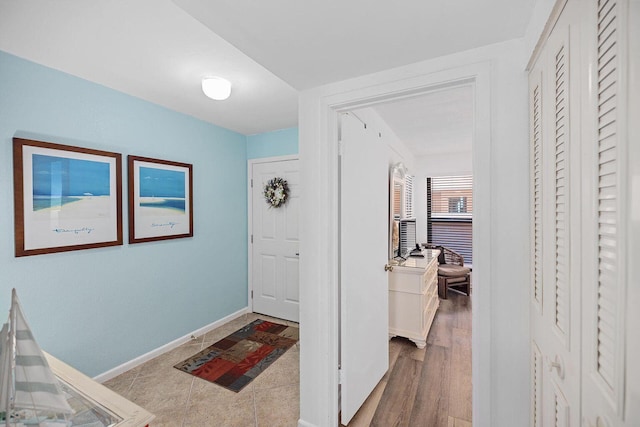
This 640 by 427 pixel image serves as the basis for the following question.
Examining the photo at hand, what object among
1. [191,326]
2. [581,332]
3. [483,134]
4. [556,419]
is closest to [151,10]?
[483,134]

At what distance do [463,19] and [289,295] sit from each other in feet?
10.6

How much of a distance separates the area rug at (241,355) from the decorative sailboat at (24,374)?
65.8 inches

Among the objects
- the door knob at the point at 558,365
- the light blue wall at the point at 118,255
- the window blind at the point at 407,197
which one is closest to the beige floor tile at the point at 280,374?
the light blue wall at the point at 118,255

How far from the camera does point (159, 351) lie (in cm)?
269

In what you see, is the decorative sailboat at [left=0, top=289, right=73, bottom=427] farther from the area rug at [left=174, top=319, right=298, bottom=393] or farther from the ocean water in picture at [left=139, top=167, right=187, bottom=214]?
the ocean water in picture at [left=139, top=167, right=187, bottom=214]

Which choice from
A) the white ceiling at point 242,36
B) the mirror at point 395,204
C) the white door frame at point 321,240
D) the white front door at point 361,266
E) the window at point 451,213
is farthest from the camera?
the window at point 451,213

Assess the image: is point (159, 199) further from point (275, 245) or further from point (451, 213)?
point (451, 213)

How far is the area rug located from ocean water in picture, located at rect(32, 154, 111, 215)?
1.62 meters

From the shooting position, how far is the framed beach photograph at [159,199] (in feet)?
8.20

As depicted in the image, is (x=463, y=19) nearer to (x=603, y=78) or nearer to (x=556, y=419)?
(x=603, y=78)

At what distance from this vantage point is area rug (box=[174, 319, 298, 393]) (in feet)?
7.76

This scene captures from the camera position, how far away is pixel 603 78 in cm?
56

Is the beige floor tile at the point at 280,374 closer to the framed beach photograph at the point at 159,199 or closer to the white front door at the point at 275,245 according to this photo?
the white front door at the point at 275,245

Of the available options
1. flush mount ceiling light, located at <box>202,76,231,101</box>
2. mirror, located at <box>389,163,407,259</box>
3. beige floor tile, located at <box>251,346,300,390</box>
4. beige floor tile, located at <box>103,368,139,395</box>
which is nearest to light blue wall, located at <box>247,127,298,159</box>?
mirror, located at <box>389,163,407,259</box>
